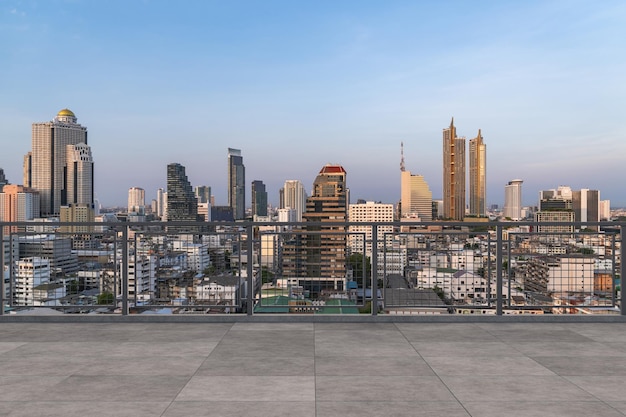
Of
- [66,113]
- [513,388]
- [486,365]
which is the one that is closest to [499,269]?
[486,365]

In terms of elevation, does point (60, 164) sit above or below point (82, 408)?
above

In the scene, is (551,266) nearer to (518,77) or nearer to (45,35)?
(518,77)

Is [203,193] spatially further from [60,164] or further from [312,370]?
[312,370]

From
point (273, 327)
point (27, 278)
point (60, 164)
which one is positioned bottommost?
point (273, 327)

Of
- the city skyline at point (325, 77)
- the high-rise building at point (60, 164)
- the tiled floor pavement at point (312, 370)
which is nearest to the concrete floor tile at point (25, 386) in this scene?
the tiled floor pavement at point (312, 370)

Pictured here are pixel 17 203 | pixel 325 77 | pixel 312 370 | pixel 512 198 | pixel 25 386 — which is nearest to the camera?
pixel 25 386

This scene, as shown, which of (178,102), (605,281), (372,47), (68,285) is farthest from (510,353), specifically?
(178,102)

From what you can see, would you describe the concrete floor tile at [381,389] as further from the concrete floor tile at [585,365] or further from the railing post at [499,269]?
the railing post at [499,269]

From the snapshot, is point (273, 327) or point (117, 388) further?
point (273, 327)
